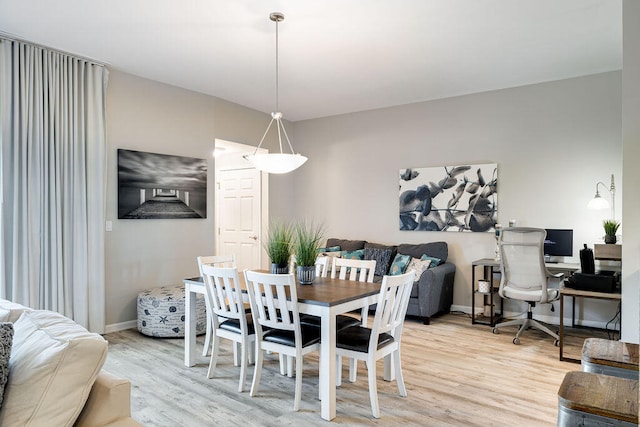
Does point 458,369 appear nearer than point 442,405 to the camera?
No

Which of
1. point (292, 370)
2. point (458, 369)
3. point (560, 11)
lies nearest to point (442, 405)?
point (458, 369)

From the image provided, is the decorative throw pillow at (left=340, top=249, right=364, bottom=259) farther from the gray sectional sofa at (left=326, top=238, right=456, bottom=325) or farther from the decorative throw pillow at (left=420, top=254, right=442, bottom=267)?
the decorative throw pillow at (left=420, top=254, right=442, bottom=267)

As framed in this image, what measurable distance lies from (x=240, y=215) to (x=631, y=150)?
514 cm

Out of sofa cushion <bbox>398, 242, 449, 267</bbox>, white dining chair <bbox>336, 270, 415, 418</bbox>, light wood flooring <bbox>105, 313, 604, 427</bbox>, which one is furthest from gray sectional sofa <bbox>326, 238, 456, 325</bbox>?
white dining chair <bbox>336, 270, 415, 418</bbox>

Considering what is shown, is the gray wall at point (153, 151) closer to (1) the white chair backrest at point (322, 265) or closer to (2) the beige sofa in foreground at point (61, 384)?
(1) the white chair backrest at point (322, 265)

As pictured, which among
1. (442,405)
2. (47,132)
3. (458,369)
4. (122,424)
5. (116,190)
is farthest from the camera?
(116,190)

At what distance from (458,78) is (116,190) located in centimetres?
389

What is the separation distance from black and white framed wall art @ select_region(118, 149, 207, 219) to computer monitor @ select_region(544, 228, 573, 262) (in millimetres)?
4056

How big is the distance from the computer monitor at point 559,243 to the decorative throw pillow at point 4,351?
4796 millimetres

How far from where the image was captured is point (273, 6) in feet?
10.0

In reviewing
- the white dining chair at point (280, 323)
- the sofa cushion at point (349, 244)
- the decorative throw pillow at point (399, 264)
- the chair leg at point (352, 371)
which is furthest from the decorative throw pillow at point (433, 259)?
the white dining chair at point (280, 323)

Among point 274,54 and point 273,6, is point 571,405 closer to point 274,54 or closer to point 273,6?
point 273,6

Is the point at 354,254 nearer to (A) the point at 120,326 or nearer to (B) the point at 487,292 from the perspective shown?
(B) the point at 487,292

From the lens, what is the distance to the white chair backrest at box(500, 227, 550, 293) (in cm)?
397
